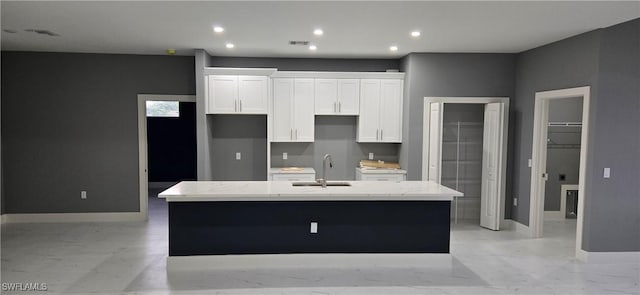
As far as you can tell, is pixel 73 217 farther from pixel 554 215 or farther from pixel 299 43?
pixel 554 215

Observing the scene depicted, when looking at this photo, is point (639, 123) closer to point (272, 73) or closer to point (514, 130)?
point (514, 130)

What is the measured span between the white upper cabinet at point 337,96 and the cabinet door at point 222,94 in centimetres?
123

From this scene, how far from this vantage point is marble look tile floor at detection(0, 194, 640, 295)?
11.5 feet

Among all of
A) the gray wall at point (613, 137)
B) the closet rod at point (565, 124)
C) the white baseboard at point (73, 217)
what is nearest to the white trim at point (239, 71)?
the white baseboard at point (73, 217)

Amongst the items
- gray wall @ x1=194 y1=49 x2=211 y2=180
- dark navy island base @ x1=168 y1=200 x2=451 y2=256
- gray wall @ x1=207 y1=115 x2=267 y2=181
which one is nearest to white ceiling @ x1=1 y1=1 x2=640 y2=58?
gray wall @ x1=194 y1=49 x2=211 y2=180

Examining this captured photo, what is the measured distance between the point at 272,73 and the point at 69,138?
3279 mm

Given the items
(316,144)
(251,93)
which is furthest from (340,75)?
(251,93)

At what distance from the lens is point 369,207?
4.04m

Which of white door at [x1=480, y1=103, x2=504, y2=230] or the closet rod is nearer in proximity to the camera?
white door at [x1=480, y1=103, x2=504, y2=230]

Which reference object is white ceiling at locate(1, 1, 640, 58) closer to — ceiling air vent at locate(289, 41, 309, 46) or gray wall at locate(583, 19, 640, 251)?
ceiling air vent at locate(289, 41, 309, 46)

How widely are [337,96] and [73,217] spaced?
447cm

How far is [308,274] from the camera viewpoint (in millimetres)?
3816

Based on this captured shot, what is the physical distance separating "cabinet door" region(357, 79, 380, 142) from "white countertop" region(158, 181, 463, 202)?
6.49 feet

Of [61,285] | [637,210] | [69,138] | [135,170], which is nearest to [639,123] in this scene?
[637,210]
